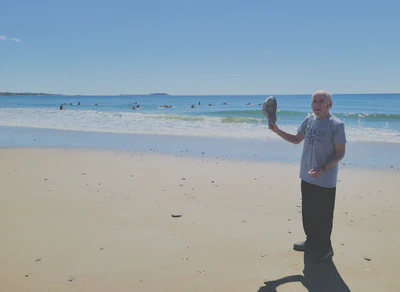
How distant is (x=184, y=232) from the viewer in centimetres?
405

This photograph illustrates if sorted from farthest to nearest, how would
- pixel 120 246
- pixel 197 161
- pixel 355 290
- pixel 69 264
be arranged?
pixel 197 161, pixel 120 246, pixel 69 264, pixel 355 290

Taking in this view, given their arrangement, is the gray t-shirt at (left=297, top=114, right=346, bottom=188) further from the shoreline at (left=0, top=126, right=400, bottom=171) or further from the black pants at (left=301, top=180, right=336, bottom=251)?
the shoreline at (left=0, top=126, right=400, bottom=171)

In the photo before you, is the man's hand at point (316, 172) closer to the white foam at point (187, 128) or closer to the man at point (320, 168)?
the man at point (320, 168)

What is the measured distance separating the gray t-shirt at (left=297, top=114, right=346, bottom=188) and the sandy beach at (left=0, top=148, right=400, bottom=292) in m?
1.00

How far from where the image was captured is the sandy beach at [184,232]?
3.03m

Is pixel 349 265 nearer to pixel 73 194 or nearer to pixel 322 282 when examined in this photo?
pixel 322 282

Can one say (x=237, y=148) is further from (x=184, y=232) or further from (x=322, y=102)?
(x=322, y=102)

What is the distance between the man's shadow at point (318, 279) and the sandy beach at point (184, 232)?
0.04 feet

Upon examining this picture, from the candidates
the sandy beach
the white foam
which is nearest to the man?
the sandy beach

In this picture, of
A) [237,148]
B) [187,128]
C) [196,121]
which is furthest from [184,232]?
[196,121]

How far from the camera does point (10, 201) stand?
5012 millimetres

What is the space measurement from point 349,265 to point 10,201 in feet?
17.1

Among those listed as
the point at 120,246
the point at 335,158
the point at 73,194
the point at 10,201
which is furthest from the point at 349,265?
the point at 10,201

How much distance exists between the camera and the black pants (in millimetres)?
3229
